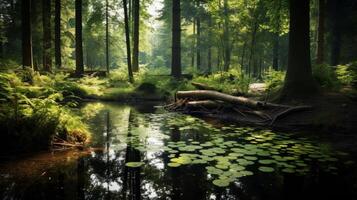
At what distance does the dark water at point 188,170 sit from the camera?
3.80 metres

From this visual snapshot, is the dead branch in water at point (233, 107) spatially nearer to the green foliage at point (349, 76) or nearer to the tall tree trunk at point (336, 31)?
the green foliage at point (349, 76)

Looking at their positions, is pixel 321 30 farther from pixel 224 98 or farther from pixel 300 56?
pixel 224 98

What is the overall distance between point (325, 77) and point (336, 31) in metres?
14.3

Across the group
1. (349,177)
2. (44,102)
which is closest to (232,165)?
(349,177)

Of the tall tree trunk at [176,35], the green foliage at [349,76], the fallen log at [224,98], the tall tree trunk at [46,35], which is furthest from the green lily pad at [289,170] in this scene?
the tall tree trunk at [46,35]

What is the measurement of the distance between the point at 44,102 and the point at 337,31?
22.5m

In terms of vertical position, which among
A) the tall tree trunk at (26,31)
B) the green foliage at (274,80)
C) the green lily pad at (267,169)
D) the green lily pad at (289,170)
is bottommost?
the green lily pad at (289,170)

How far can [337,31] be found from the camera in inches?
862

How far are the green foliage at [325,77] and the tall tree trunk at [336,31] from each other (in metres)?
13.1

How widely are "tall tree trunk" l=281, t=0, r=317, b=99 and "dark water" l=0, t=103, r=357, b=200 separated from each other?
285 cm

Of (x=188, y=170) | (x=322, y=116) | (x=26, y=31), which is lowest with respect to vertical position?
(x=188, y=170)

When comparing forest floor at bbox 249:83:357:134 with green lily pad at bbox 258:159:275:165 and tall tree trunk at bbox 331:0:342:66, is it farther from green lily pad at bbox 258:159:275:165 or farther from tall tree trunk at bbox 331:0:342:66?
tall tree trunk at bbox 331:0:342:66

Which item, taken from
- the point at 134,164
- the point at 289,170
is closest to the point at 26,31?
the point at 134,164

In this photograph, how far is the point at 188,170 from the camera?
467cm
